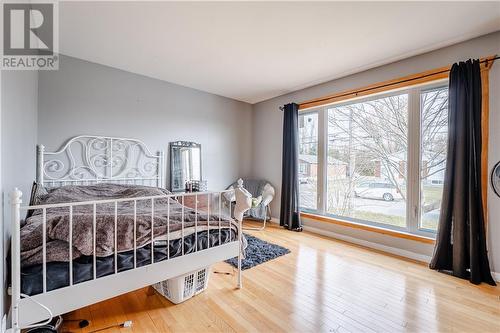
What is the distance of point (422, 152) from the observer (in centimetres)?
275

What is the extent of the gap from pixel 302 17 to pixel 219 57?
45.1 inches

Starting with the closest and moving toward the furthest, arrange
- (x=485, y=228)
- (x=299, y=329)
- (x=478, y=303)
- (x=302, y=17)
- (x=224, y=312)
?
1. (x=299, y=329)
2. (x=224, y=312)
3. (x=478, y=303)
4. (x=302, y=17)
5. (x=485, y=228)

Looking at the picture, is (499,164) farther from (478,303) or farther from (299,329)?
(299,329)

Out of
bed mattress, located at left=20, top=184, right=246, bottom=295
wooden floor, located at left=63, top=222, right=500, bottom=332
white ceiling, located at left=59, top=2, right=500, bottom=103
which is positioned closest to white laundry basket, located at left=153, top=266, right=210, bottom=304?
wooden floor, located at left=63, top=222, right=500, bottom=332

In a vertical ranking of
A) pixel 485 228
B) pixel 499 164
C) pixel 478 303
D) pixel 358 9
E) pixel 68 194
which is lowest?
pixel 478 303

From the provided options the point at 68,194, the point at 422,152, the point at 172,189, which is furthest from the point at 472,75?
the point at 68,194

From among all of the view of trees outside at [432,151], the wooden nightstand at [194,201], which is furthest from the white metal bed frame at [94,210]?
the view of trees outside at [432,151]

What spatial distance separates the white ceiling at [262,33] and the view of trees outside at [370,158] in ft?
2.07

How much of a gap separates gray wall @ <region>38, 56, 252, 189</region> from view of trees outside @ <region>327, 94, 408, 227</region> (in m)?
1.87

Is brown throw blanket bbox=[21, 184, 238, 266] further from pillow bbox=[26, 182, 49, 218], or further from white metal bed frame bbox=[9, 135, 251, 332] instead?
pillow bbox=[26, 182, 49, 218]

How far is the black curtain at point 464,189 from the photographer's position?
2.20 meters

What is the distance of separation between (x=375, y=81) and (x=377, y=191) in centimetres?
146

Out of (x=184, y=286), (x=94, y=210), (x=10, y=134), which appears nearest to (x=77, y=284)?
(x=94, y=210)

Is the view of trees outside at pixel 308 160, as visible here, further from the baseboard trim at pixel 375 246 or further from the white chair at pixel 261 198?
the white chair at pixel 261 198
